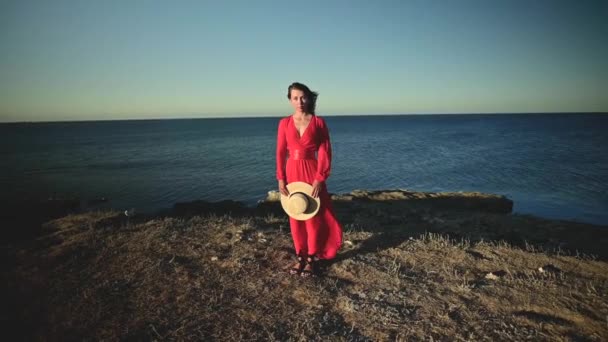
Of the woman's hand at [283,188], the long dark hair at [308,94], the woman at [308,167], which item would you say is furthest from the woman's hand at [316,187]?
the long dark hair at [308,94]

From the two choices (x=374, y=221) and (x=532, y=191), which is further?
(x=532, y=191)

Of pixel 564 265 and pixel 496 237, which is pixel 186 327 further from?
pixel 496 237

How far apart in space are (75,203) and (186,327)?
17901 millimetres

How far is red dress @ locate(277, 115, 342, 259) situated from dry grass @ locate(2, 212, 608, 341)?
0.42m

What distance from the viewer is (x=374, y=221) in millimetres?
8680

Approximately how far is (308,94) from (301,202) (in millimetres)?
1496

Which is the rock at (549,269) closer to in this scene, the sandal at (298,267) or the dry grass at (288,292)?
the dry grass at (288,292)

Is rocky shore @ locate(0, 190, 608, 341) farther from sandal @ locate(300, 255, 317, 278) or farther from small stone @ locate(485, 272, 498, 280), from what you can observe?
sandal @ locate(300, 255, 317, 278)

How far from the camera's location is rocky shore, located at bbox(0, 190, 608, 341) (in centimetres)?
309

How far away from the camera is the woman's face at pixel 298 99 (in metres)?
3.83

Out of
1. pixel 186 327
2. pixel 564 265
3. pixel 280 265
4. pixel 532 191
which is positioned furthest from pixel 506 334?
pixel 532 191

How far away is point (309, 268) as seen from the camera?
14.2 feet

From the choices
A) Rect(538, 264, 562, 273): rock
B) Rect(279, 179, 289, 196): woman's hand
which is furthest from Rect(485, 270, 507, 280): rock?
Rect(279, 179, 289, 196): woman's hand

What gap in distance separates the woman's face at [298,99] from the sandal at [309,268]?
2224mm
